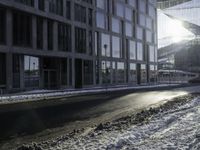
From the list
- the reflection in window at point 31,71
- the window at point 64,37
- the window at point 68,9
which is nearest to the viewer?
the reflection in window at point 31,71

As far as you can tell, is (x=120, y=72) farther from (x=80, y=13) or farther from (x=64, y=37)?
(x=64, y=37)

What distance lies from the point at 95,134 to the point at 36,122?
5.43 metres

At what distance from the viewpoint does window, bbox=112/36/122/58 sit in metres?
68.8

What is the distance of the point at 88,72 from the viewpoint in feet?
193

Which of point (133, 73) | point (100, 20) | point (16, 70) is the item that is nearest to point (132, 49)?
point (133, 73)

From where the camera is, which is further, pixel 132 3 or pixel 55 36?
pixel 132 3

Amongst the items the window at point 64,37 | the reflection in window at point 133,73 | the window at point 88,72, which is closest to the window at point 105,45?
the window at point 88,72

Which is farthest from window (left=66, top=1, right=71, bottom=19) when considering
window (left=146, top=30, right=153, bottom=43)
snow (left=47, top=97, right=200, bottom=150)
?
snow (left=47, top=97, right=200, bottom=150)

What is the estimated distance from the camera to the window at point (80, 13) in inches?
2195

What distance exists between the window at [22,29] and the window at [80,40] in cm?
1130

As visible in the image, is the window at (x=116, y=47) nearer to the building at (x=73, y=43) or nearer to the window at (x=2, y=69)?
the building at (x=73, y=43)

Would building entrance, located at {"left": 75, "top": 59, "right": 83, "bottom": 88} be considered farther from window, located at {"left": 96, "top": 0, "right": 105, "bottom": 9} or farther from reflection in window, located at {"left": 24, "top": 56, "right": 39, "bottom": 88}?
window, located at {"left": 96, "top": 0, "right": 105, "bottom": 9}

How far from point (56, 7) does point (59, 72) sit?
24.9 ft

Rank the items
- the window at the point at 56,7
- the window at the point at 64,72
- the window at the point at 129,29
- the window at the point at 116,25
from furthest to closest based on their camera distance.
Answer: the window at the point at 129,29 < the window at the point at 116,25 < the window at the point at 64,72 < the window at the point at 56,7
